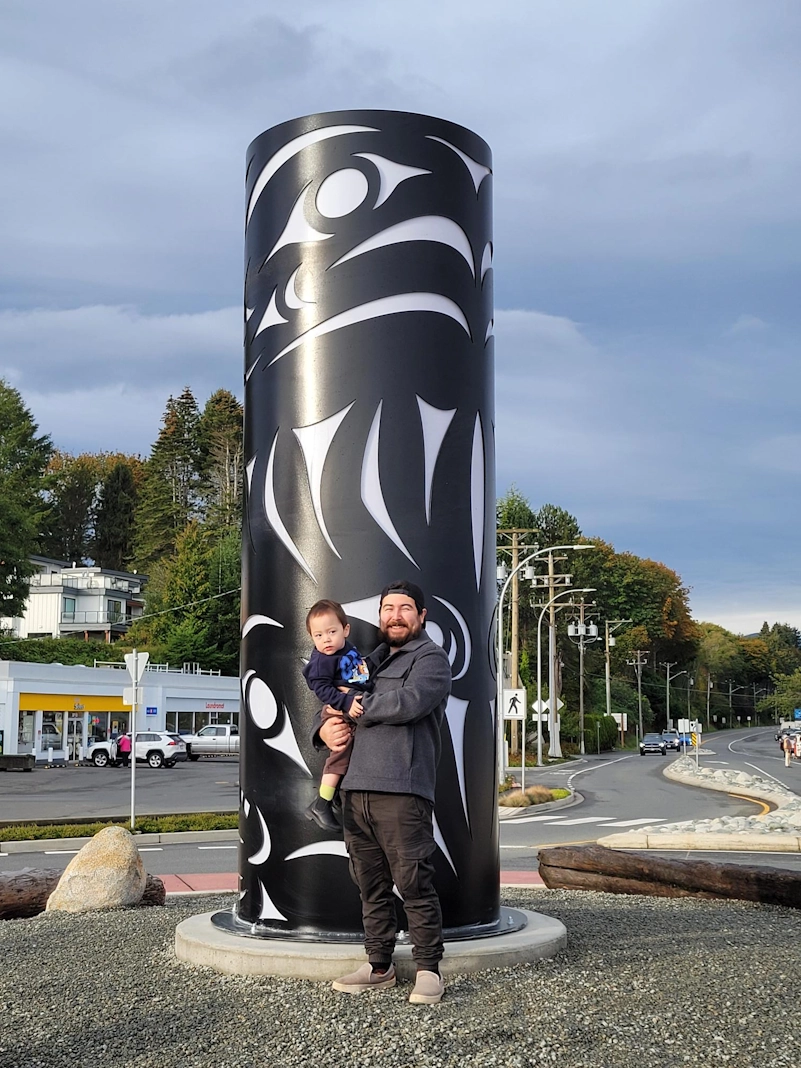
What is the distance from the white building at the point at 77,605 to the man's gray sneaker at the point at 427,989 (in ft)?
263

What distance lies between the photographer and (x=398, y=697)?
5.51 metres

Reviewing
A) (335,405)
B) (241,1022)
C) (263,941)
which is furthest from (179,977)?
(335,405)

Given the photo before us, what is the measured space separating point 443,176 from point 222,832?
16.2 meters

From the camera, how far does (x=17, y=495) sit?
Result: 6962 cm

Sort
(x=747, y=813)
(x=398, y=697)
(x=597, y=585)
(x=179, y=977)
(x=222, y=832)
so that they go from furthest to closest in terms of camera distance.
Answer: (x=597, y=585) → (x=747, y=813) → (x=222, y=832) → (x=179, y=977) → (x=398, y=697)

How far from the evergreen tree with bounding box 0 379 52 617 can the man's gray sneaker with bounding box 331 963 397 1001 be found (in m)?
57.4

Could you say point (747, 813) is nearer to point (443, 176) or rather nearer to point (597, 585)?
point (443, 176)

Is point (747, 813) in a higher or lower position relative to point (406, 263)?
lower

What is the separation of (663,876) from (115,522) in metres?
98.2

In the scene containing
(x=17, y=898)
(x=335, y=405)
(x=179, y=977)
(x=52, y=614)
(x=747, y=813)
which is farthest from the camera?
(x=52, y=614)

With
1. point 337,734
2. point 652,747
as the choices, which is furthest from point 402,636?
point 652,747

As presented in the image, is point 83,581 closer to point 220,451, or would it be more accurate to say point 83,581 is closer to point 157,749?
point 220,451

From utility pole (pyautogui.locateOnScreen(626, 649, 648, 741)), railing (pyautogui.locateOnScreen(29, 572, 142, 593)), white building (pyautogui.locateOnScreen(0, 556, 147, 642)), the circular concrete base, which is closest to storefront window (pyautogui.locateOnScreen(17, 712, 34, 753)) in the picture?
white building (pyautogui.locateOnScreen(0, 556, 147, 642))

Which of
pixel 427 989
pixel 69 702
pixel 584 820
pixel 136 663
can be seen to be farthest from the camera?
pixel 69 702
